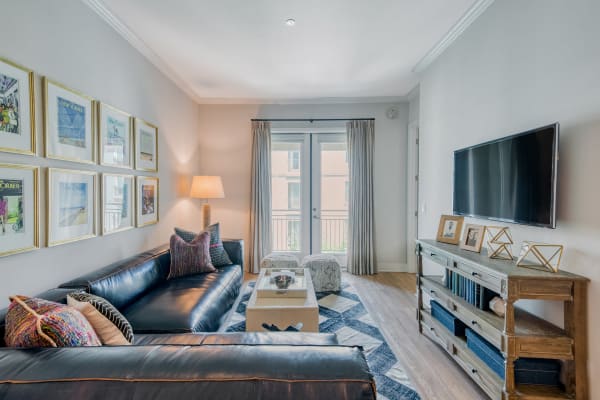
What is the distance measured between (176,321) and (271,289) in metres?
0.74

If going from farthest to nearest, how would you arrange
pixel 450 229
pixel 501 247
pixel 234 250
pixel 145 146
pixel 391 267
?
1. pixel 391 267
2. pixel 234 250
3. pixel 145 146
4. pixel 450 229
5. pixel 501 247

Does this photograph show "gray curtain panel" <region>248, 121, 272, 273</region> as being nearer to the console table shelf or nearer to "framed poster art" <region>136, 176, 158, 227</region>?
"framed poster art" <region>136, 176, 158, 227</region>

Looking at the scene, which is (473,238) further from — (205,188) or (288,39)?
(205,188)

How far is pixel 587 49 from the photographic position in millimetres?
1381

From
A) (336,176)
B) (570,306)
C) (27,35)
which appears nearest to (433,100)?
(336,176)

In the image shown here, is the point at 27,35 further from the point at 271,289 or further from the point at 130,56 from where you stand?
the point at 271,289

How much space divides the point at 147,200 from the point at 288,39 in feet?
7.15

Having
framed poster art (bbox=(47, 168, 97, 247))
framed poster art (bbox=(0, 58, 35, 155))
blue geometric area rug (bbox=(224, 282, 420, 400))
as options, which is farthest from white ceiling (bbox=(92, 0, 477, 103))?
blue geometric area rug (bbox=(224, 282, 420, 400))

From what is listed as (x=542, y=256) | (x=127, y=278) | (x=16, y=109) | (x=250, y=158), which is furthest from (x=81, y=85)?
(x=542, y=256)

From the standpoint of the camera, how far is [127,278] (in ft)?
6.70

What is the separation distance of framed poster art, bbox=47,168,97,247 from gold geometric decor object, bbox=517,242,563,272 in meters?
2.86

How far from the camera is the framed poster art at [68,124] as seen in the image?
172cm

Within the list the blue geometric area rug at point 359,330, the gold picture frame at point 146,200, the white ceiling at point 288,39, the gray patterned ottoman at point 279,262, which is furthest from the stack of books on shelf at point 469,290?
the gold picture frame at point 146,200

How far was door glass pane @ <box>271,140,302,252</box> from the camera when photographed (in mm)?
4430
